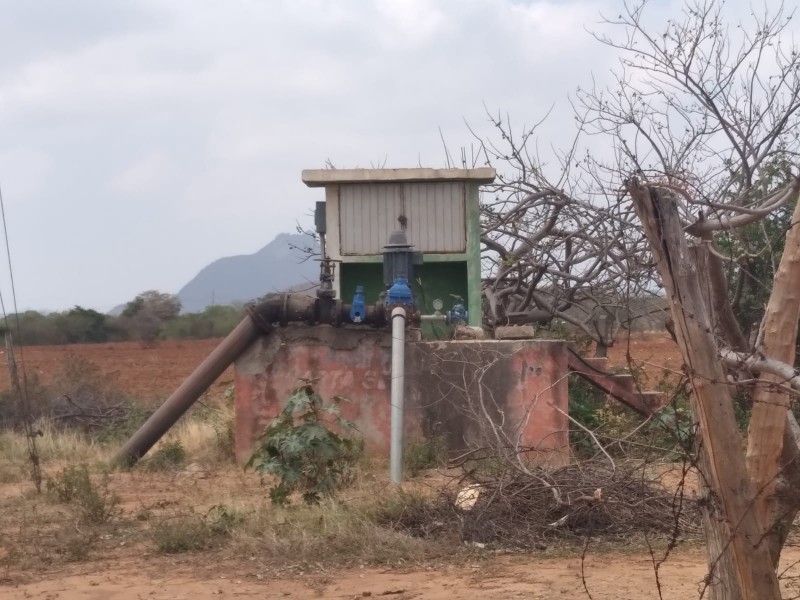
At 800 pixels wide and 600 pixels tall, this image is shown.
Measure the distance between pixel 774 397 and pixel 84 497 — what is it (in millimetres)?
6121

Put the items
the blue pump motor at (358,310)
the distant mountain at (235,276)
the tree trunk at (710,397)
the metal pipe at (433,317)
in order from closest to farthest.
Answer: the tree trunk at (710,397), the blue pump motor at (358,310), the metal pipe at (433,317), the distant mountain at (235,276)

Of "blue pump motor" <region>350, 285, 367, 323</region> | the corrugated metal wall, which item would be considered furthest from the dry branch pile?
the corrugated metal wall

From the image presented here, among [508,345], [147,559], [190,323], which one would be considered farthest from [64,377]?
[190,323]

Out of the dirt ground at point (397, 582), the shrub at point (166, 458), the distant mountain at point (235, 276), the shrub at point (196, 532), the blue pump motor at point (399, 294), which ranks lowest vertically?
the dirt ground at point (397, 582)

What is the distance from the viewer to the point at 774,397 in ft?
12.4

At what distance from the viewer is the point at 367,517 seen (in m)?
7.46

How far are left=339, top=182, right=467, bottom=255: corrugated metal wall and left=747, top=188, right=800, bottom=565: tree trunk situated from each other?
27.0ft

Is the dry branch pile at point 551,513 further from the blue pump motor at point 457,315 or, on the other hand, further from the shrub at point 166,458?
the shrub at point 166,458

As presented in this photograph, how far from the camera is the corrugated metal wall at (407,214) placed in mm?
12008

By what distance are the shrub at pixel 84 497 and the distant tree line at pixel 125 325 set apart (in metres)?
32.7

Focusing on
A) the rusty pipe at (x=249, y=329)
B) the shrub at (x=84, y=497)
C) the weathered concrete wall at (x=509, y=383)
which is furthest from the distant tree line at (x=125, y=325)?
the shrub at (x=84, y=497)

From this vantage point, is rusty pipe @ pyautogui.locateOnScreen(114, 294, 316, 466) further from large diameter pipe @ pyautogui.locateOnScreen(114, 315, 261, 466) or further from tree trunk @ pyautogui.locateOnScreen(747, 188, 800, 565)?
tree trunk @ pyautogui.locateOnScreen(747, 188, 800, 565)

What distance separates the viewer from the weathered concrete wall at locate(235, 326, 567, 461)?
10242 millimetres

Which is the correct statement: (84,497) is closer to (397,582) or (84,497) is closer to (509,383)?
(397,582)
